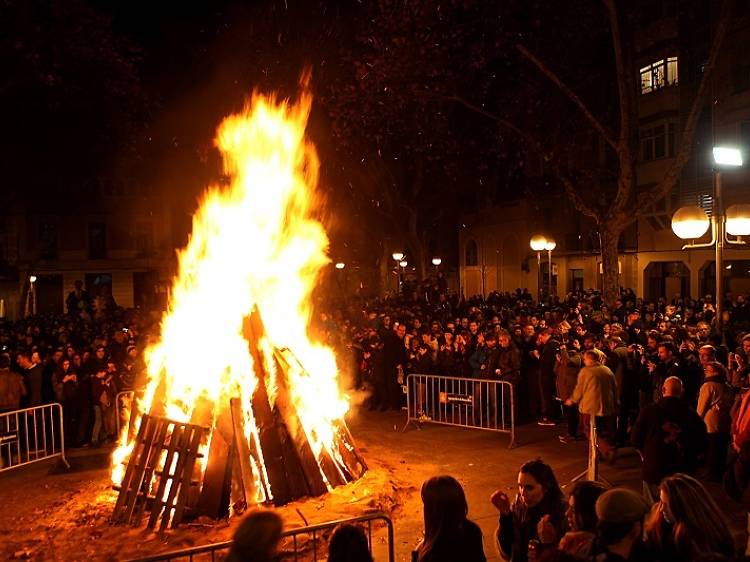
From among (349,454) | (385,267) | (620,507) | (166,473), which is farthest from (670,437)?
(385,267)

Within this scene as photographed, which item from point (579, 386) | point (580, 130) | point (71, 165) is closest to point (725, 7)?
point (580, 130)

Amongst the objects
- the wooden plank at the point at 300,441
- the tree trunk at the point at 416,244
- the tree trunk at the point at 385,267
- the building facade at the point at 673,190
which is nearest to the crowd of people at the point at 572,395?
the wooden plank at the point at 300,441

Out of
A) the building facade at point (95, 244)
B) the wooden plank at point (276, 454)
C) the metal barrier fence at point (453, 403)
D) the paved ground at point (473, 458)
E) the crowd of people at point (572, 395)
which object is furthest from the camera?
the building facade at point (95, 244)

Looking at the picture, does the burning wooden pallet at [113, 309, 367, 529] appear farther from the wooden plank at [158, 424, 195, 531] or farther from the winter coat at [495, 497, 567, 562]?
the winter coat at [495, 497, 567, 562]

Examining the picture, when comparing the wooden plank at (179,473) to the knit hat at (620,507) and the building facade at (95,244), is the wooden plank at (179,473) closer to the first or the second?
the knit hat at (620,507)

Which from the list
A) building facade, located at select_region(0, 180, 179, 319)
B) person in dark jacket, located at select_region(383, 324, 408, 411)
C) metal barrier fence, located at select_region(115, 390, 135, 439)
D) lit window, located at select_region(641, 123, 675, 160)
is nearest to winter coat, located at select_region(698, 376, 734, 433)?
person in dark jacket, located at select_region(383, 324, 408, 411)

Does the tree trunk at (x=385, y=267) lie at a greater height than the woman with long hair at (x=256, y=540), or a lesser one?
greater

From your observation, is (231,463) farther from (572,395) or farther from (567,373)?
(567,373)

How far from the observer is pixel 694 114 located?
621 inches

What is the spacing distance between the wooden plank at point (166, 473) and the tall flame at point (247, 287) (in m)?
0.73

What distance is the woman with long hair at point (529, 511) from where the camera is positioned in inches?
180

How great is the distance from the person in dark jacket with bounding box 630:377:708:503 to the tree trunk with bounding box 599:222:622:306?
11.1 m

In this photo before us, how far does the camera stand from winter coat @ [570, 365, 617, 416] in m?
9.05

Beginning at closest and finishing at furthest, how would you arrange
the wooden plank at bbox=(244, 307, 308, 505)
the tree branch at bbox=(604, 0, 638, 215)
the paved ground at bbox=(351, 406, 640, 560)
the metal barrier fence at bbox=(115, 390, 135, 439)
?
the paved ground at bbox=(351, 406, 640, 560), the wooden plank at bbox=(244, 307, 308, 505), the metal barrier fence at bbox=(115, 390, 135, 439), the tree branch at bbox=(604, 0, 638, 215)
